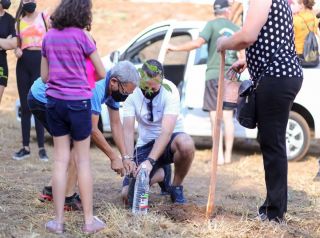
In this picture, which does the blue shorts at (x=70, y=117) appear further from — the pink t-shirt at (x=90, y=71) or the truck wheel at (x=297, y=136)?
the truck wheel at (x=297, y=136)

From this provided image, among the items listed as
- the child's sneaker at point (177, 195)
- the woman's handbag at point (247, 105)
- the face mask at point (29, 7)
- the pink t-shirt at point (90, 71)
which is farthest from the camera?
the face mask at point (29, 7)

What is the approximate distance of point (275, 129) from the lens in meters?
4.85

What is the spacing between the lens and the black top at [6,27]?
7730 millimetres

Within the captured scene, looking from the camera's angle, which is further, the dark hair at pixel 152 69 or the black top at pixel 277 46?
the dark hair at pixel 152 69

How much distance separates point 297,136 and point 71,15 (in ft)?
16.9

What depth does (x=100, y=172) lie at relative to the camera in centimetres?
758

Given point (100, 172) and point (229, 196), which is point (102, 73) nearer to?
point (229, 196)

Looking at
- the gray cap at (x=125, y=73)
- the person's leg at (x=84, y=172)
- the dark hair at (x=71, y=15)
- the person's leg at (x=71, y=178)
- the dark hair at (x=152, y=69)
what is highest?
the dark hair at (x=71, y=15)

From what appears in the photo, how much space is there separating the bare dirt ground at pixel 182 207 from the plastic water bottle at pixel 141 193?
0.09m

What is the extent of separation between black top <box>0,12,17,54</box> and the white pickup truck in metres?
1.57

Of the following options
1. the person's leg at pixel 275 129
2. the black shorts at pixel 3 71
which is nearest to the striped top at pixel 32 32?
the black shorts at pixel 3 71

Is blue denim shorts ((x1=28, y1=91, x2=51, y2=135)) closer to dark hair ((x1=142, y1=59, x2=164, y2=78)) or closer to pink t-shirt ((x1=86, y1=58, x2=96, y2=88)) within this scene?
pink t-shirt ((x1=86, y1=58, x2=96, y2=88))

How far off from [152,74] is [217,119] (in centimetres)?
73

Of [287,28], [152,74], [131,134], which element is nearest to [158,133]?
[131,134]
